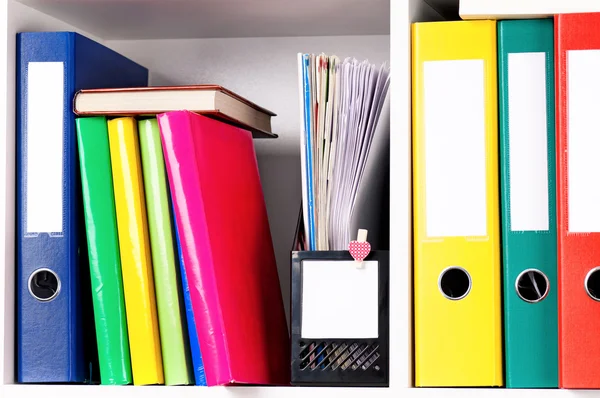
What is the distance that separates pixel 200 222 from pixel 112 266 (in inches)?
4.5

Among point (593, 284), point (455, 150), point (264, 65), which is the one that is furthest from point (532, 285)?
point (264, 65)

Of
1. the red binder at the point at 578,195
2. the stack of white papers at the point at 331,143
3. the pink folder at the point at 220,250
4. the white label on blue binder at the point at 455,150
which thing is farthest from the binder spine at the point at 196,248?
the red binder at the point at 578,195

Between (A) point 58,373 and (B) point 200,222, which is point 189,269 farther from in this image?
(A) point 58,373

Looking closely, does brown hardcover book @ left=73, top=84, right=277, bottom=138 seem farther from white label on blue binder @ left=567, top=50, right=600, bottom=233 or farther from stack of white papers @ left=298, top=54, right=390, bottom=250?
white label on blue binder @ left=567, top=50, right=600, bottom=233

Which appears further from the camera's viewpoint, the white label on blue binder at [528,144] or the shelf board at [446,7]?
the shelf board at [446,7]

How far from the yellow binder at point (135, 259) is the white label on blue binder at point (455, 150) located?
1.01ft

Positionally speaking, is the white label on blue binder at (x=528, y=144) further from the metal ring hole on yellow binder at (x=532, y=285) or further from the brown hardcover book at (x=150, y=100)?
the brown hardcover book at (x=150, y=100)

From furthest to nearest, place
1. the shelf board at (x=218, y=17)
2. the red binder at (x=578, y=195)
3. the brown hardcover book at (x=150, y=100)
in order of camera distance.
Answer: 1. the shelf board at (x=218, y=17)
2. the brown hardcover book at (x=150, y=100)
3. the red binder at (x=578, y=195)

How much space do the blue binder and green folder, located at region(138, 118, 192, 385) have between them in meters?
0.09

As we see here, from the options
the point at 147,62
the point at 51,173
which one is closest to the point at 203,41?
the point at 147,62

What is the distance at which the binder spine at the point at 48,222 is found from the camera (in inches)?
39.9

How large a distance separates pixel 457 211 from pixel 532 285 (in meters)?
0.11

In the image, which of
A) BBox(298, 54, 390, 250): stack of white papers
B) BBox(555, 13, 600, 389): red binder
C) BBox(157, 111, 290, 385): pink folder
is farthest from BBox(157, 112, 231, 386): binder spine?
BBox(555, 13, 600, 389): red binder

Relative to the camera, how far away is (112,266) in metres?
1.00
